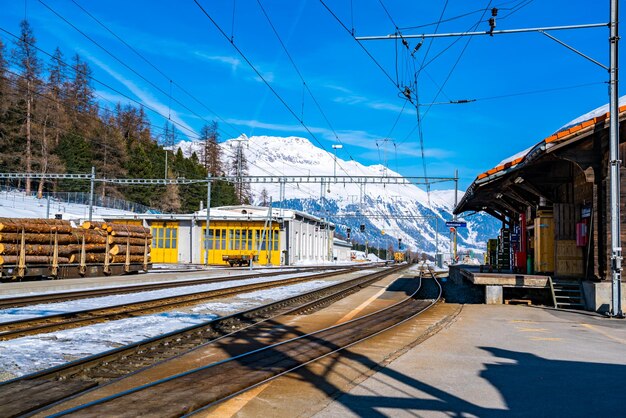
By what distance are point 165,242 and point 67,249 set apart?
1361 inches

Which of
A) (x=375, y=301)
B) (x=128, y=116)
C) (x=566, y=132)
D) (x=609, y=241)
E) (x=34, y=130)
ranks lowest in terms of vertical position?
(x=375, y=301)

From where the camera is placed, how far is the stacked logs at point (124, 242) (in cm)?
3269

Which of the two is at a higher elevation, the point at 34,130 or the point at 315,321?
the point at 34,130

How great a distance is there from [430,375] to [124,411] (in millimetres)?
3982

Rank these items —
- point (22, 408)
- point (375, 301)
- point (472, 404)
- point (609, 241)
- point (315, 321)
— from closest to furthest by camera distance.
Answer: point (22, 408) < point (472, 404) < point (315, 321) < point (609, 241) < point (375, 301)

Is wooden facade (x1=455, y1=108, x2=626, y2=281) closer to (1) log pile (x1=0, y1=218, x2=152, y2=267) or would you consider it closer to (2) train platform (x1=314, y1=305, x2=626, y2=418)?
(2) train platform (x1=314, y1=305, x2=626, y2=418)

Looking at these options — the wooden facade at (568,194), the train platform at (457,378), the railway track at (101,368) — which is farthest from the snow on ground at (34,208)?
the train platform at (457,378)

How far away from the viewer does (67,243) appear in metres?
29.0

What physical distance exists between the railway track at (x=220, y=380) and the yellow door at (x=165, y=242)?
52264 millimetres

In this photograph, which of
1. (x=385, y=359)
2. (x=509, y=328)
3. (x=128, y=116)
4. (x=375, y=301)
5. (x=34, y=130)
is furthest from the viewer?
(x=128, y=116)

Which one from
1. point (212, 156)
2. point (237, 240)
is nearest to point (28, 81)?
point (237, 240)

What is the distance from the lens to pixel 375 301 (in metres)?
20.6

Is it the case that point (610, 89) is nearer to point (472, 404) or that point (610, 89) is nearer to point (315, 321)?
point (315, 321)

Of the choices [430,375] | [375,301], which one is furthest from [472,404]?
[375,301]
